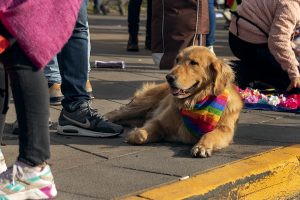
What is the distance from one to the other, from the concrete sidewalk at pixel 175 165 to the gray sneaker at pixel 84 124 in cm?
6

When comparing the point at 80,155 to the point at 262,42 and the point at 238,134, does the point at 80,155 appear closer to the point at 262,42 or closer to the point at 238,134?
the point at 238,134

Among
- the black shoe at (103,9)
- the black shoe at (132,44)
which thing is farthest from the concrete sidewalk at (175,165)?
the black shoe at (103,9)

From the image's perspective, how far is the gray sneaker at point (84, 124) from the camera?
4.59 m

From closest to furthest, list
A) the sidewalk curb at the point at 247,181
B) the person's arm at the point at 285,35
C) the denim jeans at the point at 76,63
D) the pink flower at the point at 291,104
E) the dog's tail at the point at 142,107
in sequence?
the sidewalk curb at the point at 247,181, the denim jeans at the point at 76,63, the dog's tail at the point at 142,107, the person's arm at the point at 285,35, the pink flower at the point at 291,104

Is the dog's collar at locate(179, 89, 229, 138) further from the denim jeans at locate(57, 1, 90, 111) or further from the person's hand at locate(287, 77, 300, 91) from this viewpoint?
the person's hand at locate(287, 77, 300, 91)

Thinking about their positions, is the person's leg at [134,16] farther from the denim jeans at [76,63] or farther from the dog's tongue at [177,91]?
the dog's tongue at [177,91]

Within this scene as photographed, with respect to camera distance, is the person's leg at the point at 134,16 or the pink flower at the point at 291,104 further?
the person's leg at the point at 134,16

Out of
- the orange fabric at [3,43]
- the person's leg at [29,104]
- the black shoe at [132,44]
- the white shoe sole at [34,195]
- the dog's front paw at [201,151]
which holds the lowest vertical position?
the black shoe at [132,44]

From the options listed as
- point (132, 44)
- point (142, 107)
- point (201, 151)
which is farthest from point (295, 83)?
point (132, 44)

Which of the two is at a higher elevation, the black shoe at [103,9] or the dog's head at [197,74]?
the dog's head at [197,74]

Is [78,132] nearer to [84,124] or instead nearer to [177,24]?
[84,124]

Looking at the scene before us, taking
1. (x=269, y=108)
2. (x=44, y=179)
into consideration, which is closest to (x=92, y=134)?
(x=44, y=179)

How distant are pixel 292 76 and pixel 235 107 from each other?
1.37 meters

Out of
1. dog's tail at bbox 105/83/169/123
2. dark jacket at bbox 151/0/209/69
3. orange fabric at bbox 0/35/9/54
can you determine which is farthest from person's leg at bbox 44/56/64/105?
orange fabric at bbox 0/35/9/54
